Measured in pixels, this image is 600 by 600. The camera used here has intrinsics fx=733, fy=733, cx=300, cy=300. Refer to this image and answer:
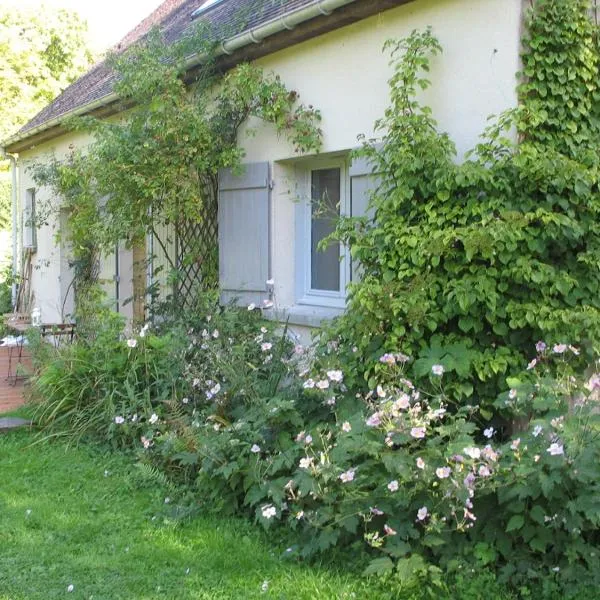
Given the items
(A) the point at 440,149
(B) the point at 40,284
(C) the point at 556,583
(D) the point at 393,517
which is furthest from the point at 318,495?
(B) the point at 40,284

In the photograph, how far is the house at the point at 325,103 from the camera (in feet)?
16.3

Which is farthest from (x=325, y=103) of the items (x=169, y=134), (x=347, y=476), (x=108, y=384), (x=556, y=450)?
(x=556, y=450)

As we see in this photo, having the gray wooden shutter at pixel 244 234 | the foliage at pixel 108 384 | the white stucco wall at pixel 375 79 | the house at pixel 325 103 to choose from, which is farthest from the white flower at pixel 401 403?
the gray wooden shutter at pixel 244 234

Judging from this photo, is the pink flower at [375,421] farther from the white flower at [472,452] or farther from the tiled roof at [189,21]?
the tiled roof at [189,21]

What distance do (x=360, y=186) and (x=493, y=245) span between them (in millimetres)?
1534

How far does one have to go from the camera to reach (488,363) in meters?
4.54

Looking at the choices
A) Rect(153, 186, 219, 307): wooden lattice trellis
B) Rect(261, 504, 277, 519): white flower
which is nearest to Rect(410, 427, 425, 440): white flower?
Rect(261, 504, 277, 519): white flower

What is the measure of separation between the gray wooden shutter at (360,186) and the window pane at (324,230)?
0.60m

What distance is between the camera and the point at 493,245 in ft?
14.5

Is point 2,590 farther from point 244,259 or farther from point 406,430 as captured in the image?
point 244,259

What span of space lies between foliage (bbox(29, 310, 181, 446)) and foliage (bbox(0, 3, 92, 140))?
18891 mm

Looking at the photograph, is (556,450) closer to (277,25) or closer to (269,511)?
(269,511)

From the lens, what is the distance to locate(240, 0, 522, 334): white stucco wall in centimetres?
485

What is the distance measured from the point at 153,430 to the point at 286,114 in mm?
2958
